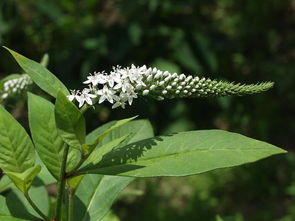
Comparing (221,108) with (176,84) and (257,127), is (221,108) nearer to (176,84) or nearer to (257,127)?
(257,127)

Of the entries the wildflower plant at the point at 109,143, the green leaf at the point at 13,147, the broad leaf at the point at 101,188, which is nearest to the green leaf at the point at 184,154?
the wildflower plant at the point at 109,143

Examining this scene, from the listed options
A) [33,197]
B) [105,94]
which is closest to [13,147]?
[105,94]

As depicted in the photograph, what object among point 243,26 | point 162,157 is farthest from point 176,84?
point 243,26

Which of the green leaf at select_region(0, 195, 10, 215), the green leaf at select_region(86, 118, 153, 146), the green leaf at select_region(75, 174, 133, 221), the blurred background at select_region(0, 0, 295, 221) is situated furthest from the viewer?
the blurred background at select_region(0, 0, 295, 221)

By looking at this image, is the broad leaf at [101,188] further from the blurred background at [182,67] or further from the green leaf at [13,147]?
the blurred background at [182,67]

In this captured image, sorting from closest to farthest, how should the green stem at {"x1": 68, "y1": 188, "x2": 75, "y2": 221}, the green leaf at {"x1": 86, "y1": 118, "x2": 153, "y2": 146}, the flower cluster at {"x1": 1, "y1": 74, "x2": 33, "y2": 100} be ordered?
the green stem at {"x1": 68, "y1": 188, "x2": 75, "y2": 221}, the green leaf at {"x1": 86, "y1": 118, "x2": 153, "y2": 146}, the flower cluster at {"x1": 1, "y1": 74, "x2": 33, "y2": 100}

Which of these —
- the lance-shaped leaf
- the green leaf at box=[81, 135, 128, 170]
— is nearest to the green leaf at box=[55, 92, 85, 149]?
the green leaf at box=[81, 135, 128, 170]

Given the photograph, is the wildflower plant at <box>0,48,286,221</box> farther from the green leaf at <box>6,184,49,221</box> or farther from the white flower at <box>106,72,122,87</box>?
the green leaf at <box>6,184,49,221</box>
